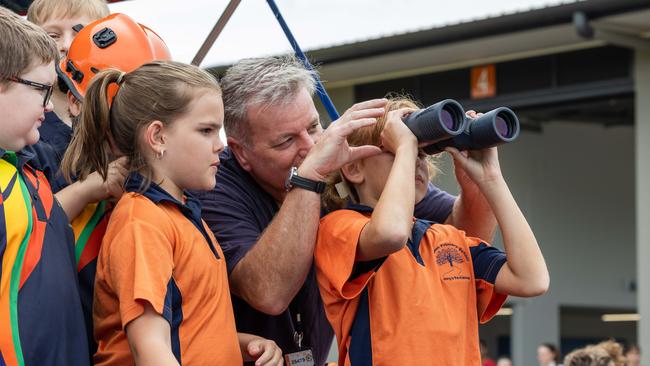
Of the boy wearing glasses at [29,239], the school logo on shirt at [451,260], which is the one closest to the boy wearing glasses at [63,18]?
the boy wearing glasses at [29,239]

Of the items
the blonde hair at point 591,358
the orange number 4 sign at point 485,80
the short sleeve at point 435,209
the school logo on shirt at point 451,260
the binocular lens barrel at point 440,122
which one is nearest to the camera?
the binocular lens barrel at point 440,122

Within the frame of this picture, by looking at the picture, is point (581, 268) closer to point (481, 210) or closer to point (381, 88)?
point (381, 88)

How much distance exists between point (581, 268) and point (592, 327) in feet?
16.9

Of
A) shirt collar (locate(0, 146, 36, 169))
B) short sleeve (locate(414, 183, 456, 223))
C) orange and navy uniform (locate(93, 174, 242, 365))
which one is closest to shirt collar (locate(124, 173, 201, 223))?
orange and navy uniform (locate(93, 174, 242, 365))

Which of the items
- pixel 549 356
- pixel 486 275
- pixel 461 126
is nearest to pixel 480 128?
pixel 461 126

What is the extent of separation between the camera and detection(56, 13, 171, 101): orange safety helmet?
10.3ft

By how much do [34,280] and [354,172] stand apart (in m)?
1.10

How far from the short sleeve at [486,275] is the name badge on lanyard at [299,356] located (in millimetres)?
517

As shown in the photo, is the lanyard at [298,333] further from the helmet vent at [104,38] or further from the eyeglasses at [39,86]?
the eyeglasses at [39,86]

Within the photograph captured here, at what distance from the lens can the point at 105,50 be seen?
3195 mm

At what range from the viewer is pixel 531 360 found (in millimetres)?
19688

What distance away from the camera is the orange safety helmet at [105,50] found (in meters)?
3.15

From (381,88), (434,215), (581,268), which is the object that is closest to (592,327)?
(581,268)

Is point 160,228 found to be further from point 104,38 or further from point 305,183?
point 104,38
